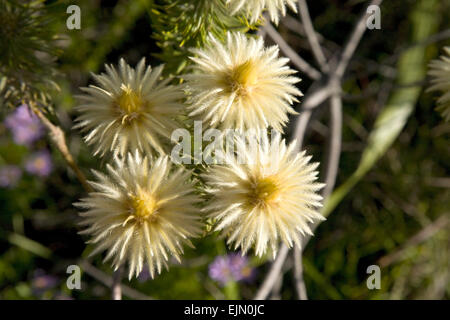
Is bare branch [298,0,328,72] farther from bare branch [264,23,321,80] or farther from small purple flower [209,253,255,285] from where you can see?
small purple flower [209,253,255,285]

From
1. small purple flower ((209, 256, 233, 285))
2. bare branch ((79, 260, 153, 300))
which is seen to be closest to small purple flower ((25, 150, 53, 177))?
bare branch ((79, 260, 153, 300))

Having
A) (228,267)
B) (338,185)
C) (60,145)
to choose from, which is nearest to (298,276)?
(228,267)

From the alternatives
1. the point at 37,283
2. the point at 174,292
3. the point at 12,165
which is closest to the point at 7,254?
the point at 37,283

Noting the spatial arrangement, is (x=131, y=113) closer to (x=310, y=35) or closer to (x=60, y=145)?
(x=60, y=145)

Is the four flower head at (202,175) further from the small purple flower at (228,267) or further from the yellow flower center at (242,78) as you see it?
the small purple flower at (228,267)
